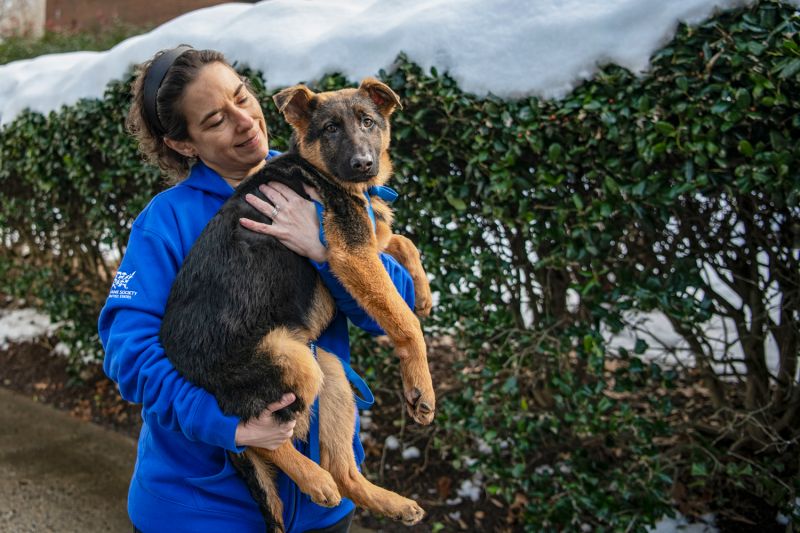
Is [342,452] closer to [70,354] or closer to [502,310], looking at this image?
[502,310]

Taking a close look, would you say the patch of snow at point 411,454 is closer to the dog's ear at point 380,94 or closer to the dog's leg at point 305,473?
the dog's leg at point 305,473

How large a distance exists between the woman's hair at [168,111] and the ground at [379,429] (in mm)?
2911

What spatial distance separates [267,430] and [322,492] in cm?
29

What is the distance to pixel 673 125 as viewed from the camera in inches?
124

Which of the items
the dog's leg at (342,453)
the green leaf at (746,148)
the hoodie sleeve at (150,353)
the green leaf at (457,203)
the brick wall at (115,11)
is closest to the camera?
the hoodie sleeve at (150,353)

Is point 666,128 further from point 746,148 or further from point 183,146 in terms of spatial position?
point 183,146

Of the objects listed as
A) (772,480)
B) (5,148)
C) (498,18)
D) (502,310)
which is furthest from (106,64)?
(772,480)

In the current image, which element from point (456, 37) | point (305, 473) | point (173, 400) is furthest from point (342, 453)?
point (456, 37)

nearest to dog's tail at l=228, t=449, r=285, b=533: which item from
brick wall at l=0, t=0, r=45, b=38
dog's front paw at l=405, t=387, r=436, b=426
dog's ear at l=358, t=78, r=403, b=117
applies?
dog's front paw at l=405, t=387, r=436, b=426

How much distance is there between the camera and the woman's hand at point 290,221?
2.29 metres

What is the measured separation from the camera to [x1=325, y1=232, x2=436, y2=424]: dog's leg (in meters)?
2.28

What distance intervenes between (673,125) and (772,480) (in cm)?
204

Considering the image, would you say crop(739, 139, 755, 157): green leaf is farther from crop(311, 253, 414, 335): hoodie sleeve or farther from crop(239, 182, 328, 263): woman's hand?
crop(239, 182, 328, 263): woman's hand

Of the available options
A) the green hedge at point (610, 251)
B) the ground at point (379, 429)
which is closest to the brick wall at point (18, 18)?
the ground at point (379, 429)
